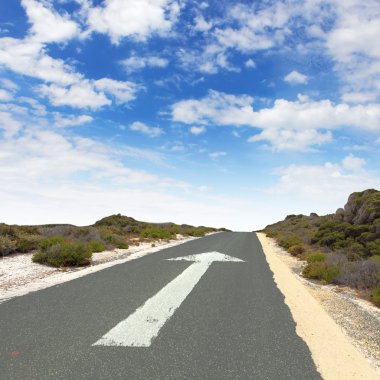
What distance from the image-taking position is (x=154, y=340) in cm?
506

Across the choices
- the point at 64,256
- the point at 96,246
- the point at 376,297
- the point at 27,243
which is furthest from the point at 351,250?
the point at 27,243

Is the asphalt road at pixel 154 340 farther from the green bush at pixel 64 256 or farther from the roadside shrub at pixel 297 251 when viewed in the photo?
the roadside shrub at pixel 297 251

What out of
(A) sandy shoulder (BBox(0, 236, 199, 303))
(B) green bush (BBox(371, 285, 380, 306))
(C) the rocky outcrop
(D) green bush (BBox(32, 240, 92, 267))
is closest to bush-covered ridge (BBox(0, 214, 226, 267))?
(D) green bush (BBox(32, 240, 92, 267))

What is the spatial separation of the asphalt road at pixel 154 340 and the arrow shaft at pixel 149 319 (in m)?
0.14

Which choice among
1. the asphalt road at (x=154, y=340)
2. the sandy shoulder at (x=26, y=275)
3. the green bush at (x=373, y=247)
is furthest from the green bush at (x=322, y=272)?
the sandy shoulder at (x=26, y=275)

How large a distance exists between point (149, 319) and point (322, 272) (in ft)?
29.4

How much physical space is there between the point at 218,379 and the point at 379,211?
2348 cm

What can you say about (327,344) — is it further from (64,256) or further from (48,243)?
(48,243)

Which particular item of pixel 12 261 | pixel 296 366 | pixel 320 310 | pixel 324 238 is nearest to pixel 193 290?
pixel 320 310

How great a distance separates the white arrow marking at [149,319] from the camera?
4975 mm

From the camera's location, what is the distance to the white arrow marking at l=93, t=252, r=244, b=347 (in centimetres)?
497

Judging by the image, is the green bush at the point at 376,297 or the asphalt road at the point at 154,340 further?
the green bush at the point at 376,297

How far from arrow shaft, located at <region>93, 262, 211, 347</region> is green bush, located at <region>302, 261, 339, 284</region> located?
549cm

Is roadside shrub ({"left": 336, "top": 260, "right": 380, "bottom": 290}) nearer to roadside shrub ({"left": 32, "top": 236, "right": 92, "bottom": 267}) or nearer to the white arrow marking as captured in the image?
the white arrow marking
